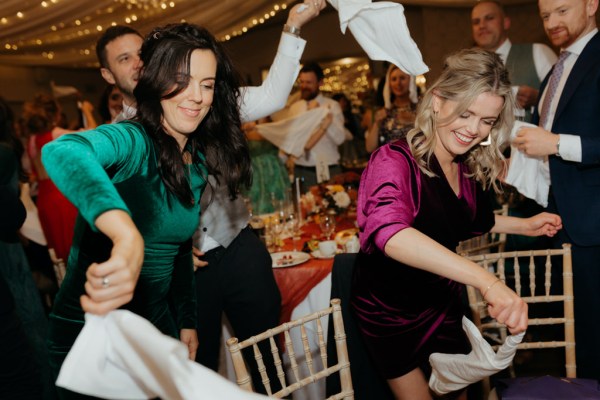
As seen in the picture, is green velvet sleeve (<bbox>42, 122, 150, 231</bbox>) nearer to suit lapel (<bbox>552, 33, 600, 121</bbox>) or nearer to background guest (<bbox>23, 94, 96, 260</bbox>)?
suit lapel (<bbox>552, 33, 600, 121</bbox>)

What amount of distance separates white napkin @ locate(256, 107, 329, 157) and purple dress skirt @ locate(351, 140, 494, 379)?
2444 mm

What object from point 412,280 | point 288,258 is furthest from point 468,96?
point 288,258

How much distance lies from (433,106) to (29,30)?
13.0 ft

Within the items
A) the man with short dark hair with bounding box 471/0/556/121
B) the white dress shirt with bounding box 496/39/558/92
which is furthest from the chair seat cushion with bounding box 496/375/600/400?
the white dress shirt with bounding box 496/39/558/92

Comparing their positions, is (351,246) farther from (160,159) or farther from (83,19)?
(83,19)

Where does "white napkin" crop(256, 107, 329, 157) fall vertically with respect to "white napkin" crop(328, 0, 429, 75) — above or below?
below

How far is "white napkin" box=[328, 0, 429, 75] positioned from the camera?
1542 millimetres

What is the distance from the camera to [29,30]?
424 cm

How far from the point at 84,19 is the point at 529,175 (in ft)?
13.0

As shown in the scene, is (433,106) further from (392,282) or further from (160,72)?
(160,72)

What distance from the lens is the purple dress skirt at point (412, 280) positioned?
1.56 metres

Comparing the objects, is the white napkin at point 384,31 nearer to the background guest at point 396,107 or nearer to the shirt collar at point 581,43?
the shirt collar at point 581,43

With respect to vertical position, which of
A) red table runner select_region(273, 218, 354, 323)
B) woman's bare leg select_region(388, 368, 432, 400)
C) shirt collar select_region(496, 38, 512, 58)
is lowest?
woman's bare leg select_region(388, 368, 432, 400)

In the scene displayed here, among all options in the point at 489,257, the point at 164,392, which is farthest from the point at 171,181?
the point at 489,257
